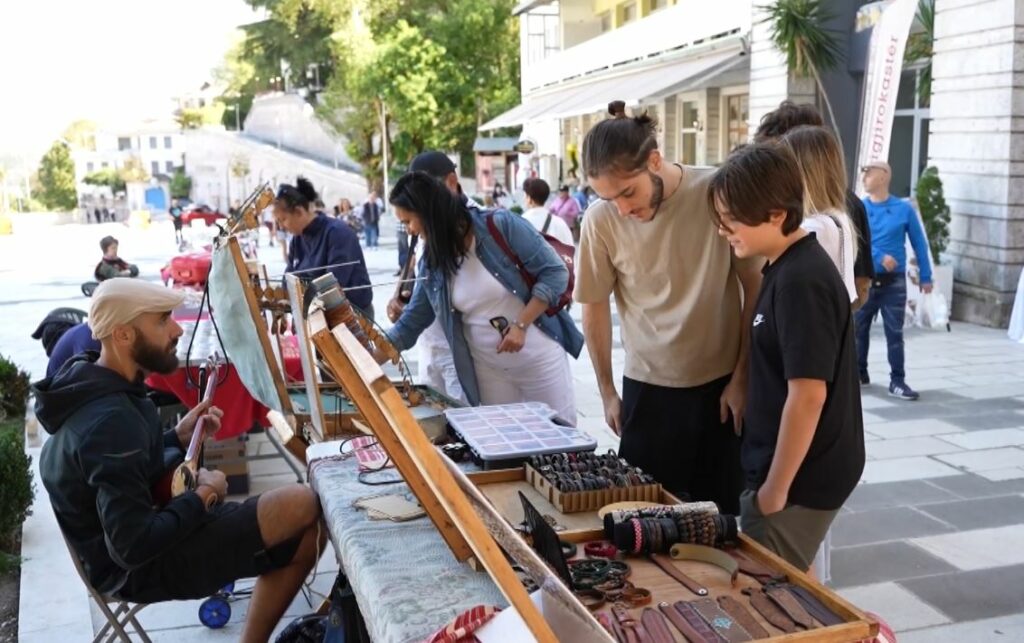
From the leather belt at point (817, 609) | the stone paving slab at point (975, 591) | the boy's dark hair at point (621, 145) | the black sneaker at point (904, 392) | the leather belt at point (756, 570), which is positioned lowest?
the stone paving slab at point (975, 591)

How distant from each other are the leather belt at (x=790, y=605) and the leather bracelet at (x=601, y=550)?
33 cm

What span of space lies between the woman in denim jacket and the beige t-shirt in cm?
78

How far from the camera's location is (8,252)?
91.7ft

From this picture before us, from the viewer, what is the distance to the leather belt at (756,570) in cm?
178

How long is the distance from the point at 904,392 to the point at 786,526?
15.7 ft

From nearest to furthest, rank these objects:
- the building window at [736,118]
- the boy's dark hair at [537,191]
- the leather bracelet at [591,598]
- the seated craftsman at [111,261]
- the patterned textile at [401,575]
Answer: the leather bracelet at [591,598] → the patterned textile at [401,575] → the boy's dark hair at [537,191] → the seated craftsman at [111,261] → the building window at [736,118]

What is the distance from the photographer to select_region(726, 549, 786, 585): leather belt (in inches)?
70.1

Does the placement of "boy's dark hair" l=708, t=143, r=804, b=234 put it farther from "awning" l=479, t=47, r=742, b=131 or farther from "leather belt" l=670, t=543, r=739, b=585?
"awning" l=479, t=47, r=742, b=131

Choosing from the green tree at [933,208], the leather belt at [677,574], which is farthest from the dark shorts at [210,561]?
the green tree at [933,208]

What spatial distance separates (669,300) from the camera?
101 inches

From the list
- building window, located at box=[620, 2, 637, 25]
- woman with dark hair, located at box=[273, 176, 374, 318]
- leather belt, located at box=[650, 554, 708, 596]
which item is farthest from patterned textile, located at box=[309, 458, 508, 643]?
building window, located at box=[620, 2, 637, 25]

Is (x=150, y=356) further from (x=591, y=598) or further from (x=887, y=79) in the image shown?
(x=887, y=79)

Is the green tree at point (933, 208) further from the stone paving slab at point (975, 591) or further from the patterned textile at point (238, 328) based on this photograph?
the patterned textile at point (238, 328)

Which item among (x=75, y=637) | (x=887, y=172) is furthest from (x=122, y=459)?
(x=887, y=172)
